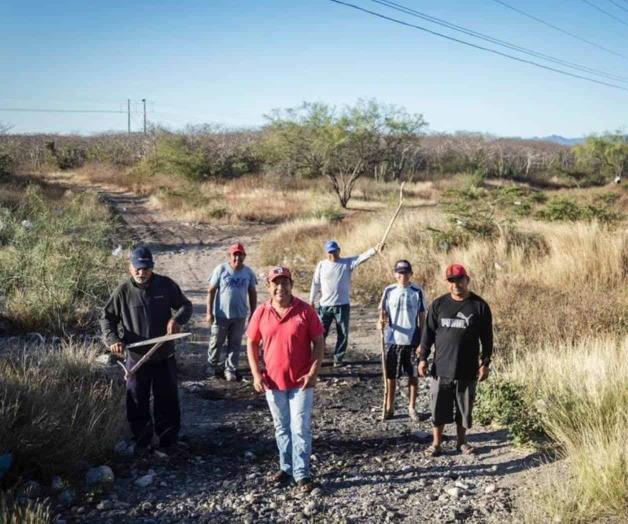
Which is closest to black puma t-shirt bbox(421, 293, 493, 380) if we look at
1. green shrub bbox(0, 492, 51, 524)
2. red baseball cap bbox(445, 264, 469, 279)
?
red baseball cap bbox(445, 264, 469, 279)

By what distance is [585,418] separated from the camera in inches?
200

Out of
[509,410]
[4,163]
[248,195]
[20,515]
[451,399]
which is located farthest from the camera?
[248,195]

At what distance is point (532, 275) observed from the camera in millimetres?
10922

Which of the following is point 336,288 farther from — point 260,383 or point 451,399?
point 260,383

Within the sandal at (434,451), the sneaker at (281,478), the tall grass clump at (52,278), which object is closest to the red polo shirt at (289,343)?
the sneaker at (281,478)

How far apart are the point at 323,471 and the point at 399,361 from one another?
5.21 ft

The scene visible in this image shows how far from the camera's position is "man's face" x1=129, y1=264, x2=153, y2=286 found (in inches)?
196

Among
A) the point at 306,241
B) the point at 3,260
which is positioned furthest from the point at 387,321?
the point at 306,241

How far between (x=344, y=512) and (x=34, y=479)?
2.20m

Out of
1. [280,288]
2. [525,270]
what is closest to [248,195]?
[525,270]

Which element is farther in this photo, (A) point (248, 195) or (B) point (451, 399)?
(A) point (248, 195)

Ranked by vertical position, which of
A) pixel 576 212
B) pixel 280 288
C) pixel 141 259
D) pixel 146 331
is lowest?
pixel 146 331

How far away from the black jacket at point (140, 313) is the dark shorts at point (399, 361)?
7.00ft

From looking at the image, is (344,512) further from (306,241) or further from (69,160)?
(69,160)
